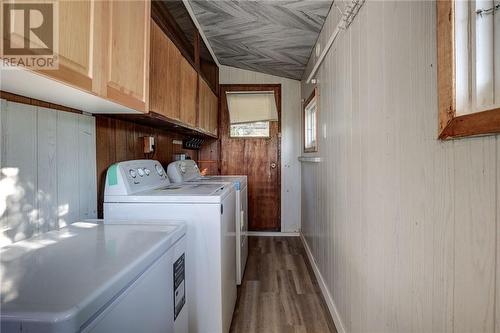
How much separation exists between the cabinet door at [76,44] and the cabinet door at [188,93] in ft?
3.72

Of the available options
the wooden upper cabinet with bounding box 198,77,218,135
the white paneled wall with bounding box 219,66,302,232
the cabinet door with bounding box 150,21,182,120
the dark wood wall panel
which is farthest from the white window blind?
the dark wood wall panel

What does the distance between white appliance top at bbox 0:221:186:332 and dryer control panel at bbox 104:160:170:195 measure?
1.36ft

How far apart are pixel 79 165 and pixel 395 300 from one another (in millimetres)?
1559

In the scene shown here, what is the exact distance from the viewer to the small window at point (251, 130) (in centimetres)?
418

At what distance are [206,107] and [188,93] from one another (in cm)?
81

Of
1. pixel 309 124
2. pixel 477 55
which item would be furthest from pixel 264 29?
pixel 477 55

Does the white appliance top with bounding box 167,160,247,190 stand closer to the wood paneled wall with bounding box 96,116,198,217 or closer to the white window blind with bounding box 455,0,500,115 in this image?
the wood paneled wall with bounding box 96,116,198,217

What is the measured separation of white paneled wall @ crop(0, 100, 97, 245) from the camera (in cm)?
107

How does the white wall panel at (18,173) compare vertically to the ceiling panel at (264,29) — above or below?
below

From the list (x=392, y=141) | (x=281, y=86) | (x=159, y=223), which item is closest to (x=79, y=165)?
(x=159, y=223)

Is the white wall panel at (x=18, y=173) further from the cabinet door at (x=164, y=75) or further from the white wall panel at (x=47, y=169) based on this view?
the cabinet door at (x=164, y=75)

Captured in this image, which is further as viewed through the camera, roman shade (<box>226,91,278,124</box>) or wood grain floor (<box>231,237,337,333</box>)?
roman shade (<box>226,91,278,124</box>)

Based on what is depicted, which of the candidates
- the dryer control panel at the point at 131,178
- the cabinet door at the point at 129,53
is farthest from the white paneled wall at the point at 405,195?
the dryer control panel at the point at 131,178

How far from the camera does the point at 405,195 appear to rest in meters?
1.02
